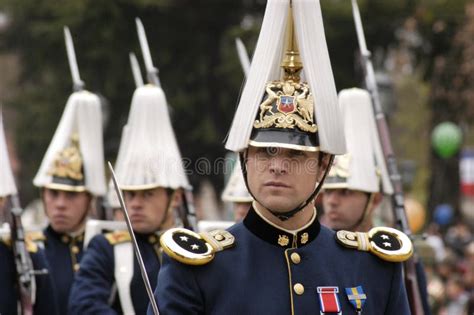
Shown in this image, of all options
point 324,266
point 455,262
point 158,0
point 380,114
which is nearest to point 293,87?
point 324,266

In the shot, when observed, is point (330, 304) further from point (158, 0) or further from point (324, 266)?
point (158, 0)

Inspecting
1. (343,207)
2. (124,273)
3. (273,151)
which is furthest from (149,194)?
(273,151)

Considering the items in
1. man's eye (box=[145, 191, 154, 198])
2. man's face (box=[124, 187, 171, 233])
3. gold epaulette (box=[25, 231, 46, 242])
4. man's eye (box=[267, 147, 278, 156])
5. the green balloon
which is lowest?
the green balloon

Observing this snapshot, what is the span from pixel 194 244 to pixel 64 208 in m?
5.09

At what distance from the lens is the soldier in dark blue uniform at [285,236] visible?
5.64m

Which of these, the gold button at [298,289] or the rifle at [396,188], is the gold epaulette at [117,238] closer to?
the rifle at [396,188]

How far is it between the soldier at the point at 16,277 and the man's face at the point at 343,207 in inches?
75.0

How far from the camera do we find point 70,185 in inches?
420

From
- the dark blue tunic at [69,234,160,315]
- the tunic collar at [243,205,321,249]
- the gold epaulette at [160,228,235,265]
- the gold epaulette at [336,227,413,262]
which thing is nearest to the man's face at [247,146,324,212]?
the tunic collar at [243,205,321,249]

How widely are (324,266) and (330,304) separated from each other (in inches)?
7.4

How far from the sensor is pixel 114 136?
83.9 ft

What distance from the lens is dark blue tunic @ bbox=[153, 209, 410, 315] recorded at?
5.61 metres

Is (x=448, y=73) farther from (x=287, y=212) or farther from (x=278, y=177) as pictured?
(x=278, y=177)

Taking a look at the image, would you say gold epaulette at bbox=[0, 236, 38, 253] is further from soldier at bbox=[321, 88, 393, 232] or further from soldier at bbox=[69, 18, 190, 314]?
soldier at bbox=[321, 88, 393, 232]
